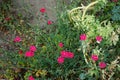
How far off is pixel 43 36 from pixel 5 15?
3.84ft

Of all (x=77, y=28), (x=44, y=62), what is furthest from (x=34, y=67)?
(x=77, y=28)

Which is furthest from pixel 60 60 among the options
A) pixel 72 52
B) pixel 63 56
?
pixel 72 52

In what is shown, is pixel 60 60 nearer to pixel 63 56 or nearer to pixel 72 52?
pixel 63 56

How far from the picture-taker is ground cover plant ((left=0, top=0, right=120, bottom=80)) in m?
2.94

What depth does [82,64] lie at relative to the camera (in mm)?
3096

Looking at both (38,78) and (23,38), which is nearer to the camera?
(38,78)

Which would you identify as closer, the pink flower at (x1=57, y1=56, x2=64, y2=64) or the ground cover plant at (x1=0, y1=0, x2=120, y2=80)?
the pink flower at (x1=57, y1=56, x2=64, y2=64)

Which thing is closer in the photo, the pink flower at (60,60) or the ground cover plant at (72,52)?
the pink flower at (60,60)

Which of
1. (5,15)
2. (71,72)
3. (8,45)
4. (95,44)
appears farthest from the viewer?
(5,15)

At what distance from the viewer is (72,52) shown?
3129mm

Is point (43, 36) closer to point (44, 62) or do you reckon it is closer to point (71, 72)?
point (44, 62)

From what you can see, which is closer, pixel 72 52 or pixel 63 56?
pixel 63 56

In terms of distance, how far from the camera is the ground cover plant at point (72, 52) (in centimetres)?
294

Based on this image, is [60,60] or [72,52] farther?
[72,52]
